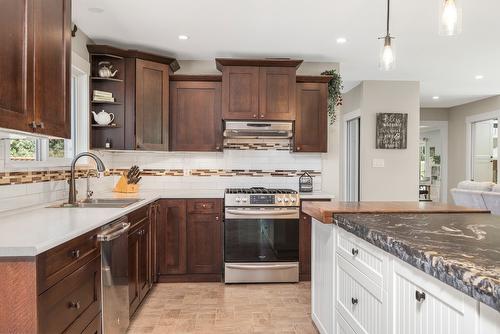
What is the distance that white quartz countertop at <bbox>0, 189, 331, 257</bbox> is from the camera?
1307 mm

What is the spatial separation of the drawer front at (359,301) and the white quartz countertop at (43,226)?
1.34 m

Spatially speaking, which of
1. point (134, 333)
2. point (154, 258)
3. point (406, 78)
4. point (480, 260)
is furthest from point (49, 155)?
point (406, 78)

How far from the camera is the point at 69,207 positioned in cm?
247

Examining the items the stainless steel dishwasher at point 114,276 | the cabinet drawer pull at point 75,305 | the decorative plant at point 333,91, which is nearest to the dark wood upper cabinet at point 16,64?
the stainless steel dishwasher at point 114,276

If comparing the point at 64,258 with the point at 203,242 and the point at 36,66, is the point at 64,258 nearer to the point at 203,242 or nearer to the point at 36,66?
the point at 36,66

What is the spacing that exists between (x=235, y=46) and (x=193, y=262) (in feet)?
7.55

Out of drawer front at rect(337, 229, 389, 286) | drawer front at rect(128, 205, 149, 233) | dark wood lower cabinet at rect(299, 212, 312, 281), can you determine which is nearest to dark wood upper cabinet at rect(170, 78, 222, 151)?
drawer front at rect(128, 205, 149, 233)

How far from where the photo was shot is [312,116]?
3957 millimetres

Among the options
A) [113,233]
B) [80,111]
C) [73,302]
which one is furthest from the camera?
[80,111]

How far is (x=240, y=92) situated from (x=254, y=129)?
426 millimetres

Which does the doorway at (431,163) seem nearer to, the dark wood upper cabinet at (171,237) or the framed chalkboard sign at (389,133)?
the framed chalkboard sign at (389,133)

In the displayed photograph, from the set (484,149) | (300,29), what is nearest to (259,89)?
(300,29)

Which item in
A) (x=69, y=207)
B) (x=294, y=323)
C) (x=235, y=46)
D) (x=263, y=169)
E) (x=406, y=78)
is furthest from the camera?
(x=406, y=78)

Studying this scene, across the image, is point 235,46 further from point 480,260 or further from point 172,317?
point 480,260
